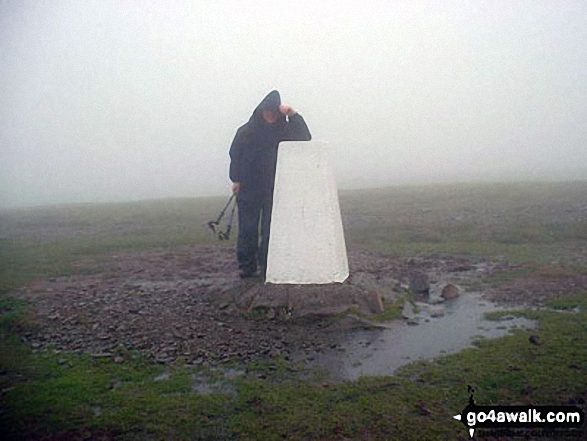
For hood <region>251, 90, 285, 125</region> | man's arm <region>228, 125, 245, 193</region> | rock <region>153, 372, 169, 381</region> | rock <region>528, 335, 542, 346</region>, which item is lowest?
rock <region>153, 372, 169, 381</region>

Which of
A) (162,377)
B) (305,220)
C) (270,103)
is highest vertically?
(270,103)

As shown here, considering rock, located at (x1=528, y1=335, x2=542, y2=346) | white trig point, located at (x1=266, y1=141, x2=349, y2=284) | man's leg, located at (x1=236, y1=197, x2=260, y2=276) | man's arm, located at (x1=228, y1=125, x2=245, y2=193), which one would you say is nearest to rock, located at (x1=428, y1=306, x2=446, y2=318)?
white trig point, located at (x1=266, y1=141, x2=349, y2=284)

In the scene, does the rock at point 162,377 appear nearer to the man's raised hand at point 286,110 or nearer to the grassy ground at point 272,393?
the grassy ground at point 272,393

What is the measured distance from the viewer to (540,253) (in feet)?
44.5

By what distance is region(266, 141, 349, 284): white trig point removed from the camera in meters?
8.96

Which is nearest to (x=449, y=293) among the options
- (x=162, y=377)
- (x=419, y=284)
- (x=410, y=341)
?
(x=419, y=284)

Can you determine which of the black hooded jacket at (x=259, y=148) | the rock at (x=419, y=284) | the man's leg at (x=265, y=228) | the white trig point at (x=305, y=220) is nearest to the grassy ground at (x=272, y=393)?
the rock at (x=419, y=284)

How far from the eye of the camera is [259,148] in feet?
32.8

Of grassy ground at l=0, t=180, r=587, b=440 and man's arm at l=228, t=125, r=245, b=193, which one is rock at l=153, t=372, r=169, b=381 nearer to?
grassy ground at l=0, t=180, r=587, b=440

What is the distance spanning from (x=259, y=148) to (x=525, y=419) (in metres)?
6.72

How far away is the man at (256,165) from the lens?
9891 mm

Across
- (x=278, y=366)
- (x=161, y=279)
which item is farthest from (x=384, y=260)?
(x=278, y=366)

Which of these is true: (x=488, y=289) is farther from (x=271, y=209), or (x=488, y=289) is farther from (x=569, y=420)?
(x=569, y=420)

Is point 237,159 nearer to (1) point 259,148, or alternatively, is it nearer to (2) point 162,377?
(1) point 259,148
